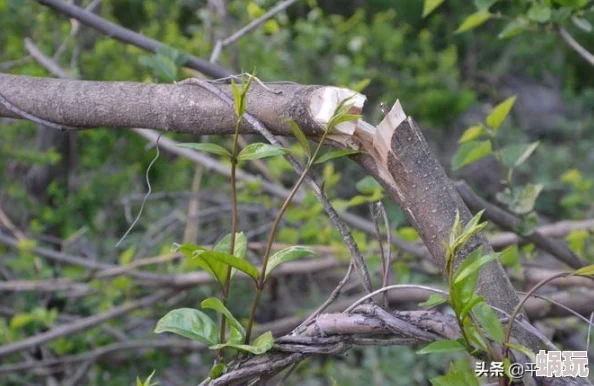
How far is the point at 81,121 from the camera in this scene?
876 mm

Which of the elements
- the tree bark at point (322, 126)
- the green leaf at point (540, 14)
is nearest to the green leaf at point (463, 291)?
the tree bark at point (322, 126)

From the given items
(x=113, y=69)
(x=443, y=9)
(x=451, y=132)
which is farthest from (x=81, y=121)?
(x=443, y=9)

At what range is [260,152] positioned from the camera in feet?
2.34

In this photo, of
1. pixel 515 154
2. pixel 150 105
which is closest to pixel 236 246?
pixel 150 105

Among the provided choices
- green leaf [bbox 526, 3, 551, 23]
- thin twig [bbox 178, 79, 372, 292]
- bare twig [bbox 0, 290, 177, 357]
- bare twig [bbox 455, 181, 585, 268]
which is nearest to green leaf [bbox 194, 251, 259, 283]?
thin twig [bbox 178, 79, 372, 292]

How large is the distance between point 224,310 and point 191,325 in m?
0.04

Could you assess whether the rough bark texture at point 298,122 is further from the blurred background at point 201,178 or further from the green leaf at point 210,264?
the blurred background at point 201,178

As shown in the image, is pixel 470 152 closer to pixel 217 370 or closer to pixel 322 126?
pixel 322 126

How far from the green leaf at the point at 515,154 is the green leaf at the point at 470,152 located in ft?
0.21

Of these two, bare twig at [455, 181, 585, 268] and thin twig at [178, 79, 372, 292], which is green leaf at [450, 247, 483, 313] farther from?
bare twig at [455, 181, 585, 268]

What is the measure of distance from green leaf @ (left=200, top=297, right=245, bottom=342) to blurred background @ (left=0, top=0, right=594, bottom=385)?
0.55 meters

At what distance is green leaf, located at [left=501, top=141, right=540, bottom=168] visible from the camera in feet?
4.04

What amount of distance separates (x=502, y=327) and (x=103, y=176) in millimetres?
1886

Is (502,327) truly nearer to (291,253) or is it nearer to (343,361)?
(291,253)
